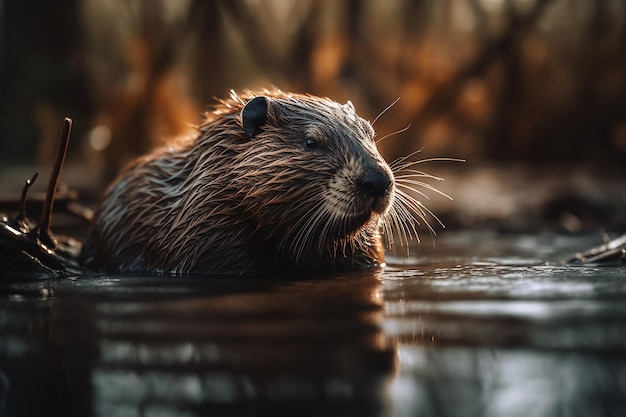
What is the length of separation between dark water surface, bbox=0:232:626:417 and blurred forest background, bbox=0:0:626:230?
5.63m

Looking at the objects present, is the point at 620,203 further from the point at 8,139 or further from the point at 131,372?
the point at 8,139

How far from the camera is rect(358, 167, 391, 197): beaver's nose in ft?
14.0

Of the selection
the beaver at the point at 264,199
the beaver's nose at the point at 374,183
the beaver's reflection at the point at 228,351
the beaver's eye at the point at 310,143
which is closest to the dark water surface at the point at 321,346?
the beaver's reflection at the point at 228,351

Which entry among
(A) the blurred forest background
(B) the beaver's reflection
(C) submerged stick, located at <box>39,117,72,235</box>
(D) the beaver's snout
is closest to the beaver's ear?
(D) the beaver's snout

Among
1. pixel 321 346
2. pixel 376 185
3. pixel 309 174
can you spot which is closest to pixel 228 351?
pixel 321 346

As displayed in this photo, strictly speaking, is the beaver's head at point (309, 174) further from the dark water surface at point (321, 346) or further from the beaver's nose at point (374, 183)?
the dark water surface at point (321, 346)

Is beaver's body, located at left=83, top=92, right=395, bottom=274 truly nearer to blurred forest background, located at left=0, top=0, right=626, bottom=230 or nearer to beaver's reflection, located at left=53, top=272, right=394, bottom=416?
beaver's reflection, located at left=53, top=272, right=394, bottom=416

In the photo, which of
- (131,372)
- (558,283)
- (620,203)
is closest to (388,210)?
(558,283)

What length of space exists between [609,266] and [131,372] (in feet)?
9.54

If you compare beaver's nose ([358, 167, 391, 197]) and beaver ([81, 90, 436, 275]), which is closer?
beaver's nose ([358, 167, 391, 197])

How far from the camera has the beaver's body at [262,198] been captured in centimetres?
444

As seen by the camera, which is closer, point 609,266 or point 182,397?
point 182,397

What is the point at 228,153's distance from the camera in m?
4.85

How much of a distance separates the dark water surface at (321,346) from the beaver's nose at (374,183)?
1.43 feet
